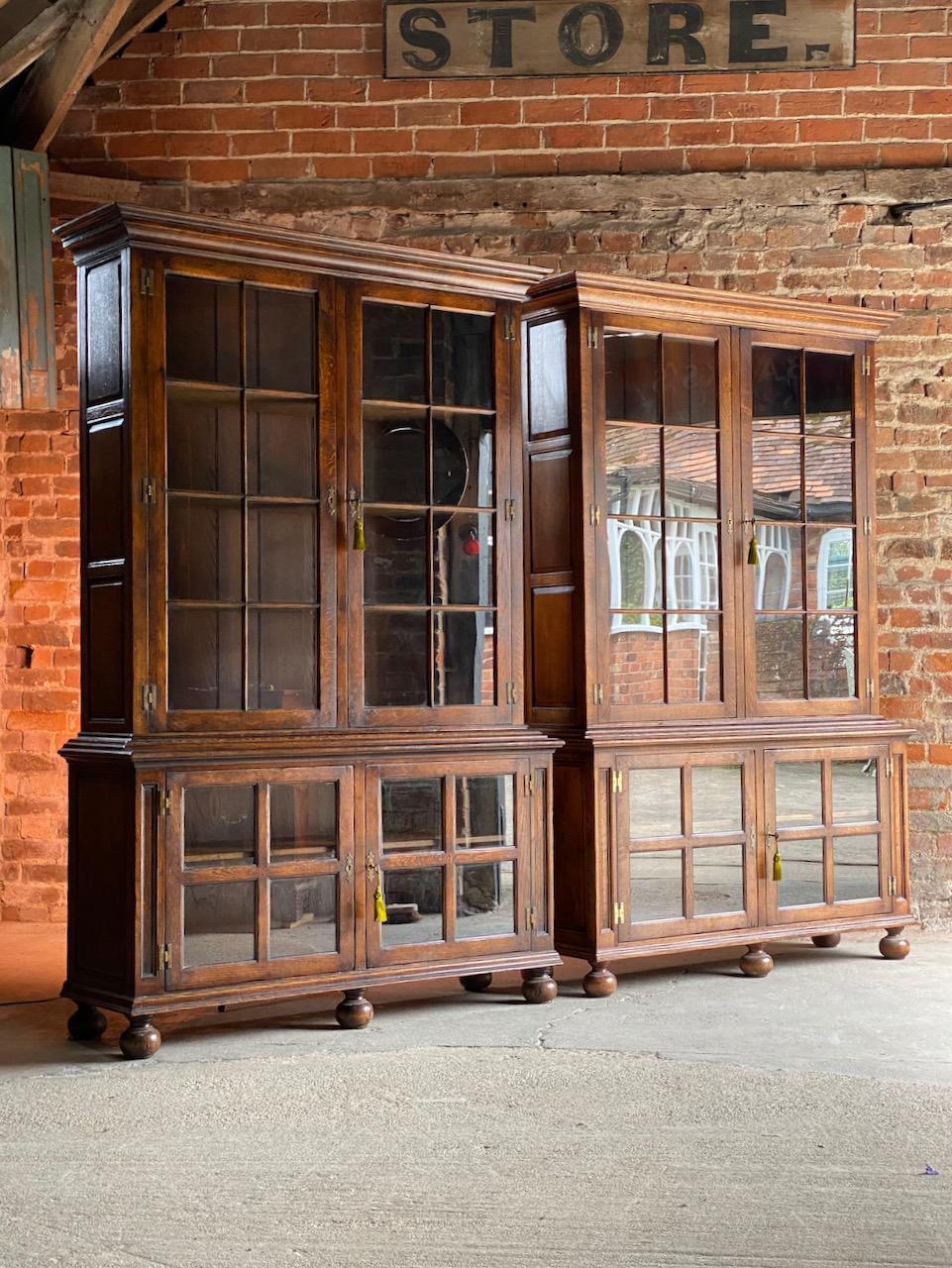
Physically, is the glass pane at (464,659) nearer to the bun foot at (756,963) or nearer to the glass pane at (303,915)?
the glass pane at (303,915)

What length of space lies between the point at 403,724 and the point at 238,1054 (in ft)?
3.65

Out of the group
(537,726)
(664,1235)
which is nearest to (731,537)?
(537,726)

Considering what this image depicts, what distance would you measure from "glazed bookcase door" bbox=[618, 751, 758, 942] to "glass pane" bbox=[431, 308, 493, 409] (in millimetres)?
1348

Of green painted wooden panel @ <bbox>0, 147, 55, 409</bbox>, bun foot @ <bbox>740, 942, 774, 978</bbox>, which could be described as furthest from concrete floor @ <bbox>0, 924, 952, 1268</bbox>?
green painted wooden panel @ <bbox>0, 147, 55, 409</bbox>

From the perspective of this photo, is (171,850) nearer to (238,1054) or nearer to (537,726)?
Answer: (238,1054)

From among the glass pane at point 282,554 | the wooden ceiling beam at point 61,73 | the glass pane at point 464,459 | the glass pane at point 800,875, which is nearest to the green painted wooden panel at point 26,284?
the wooden ceiling beam at point 61,73

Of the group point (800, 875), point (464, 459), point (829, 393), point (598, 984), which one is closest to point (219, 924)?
point (598, 984)

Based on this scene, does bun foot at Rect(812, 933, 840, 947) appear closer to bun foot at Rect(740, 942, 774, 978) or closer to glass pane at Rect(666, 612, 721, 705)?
bun foot at Rect(740, 942, 774, 978)

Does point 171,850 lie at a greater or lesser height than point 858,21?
lesser

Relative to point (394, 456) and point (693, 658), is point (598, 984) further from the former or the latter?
point (394, 456)

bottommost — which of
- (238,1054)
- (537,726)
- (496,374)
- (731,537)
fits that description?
(238,1054)

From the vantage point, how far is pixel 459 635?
4.80m

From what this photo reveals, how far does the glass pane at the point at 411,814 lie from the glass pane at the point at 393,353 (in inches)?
48.4

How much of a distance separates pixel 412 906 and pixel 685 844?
42.0 inches
